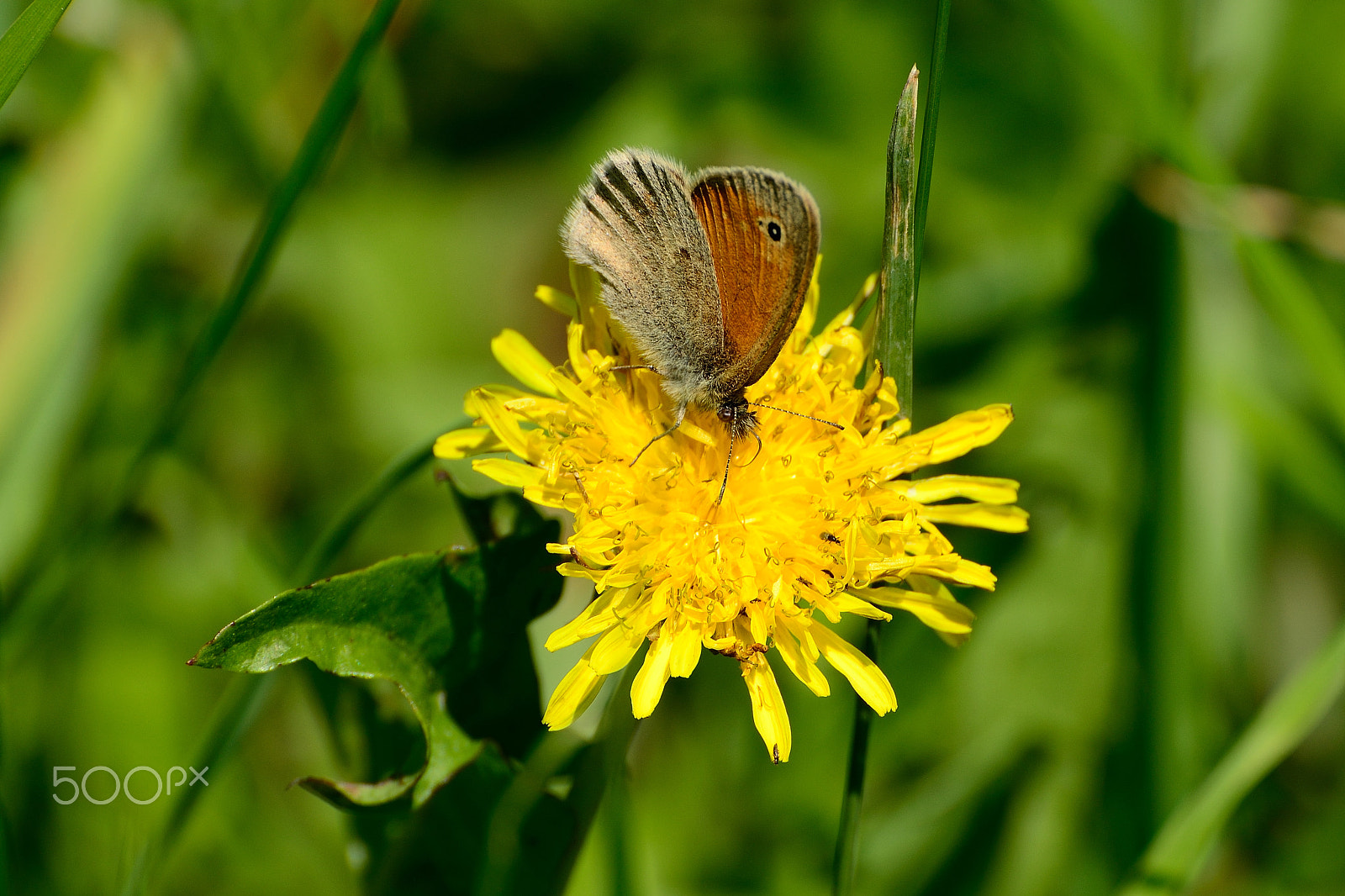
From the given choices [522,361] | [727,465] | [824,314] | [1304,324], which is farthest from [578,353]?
[1304,324]

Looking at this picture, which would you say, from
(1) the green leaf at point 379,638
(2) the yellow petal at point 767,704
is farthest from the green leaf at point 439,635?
(2) the yellow petal at point 767,704

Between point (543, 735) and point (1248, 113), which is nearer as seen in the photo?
point (543, 735)

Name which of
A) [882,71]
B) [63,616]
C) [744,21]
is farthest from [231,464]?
[882,71]

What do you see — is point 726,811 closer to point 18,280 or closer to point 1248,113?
point 18,280

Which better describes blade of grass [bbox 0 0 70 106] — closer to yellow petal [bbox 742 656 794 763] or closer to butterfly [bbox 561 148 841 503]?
butterfly [bbox 561 148 841 503]

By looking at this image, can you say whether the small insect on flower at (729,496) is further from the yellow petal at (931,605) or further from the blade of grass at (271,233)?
the blade of grass at (271,233)
